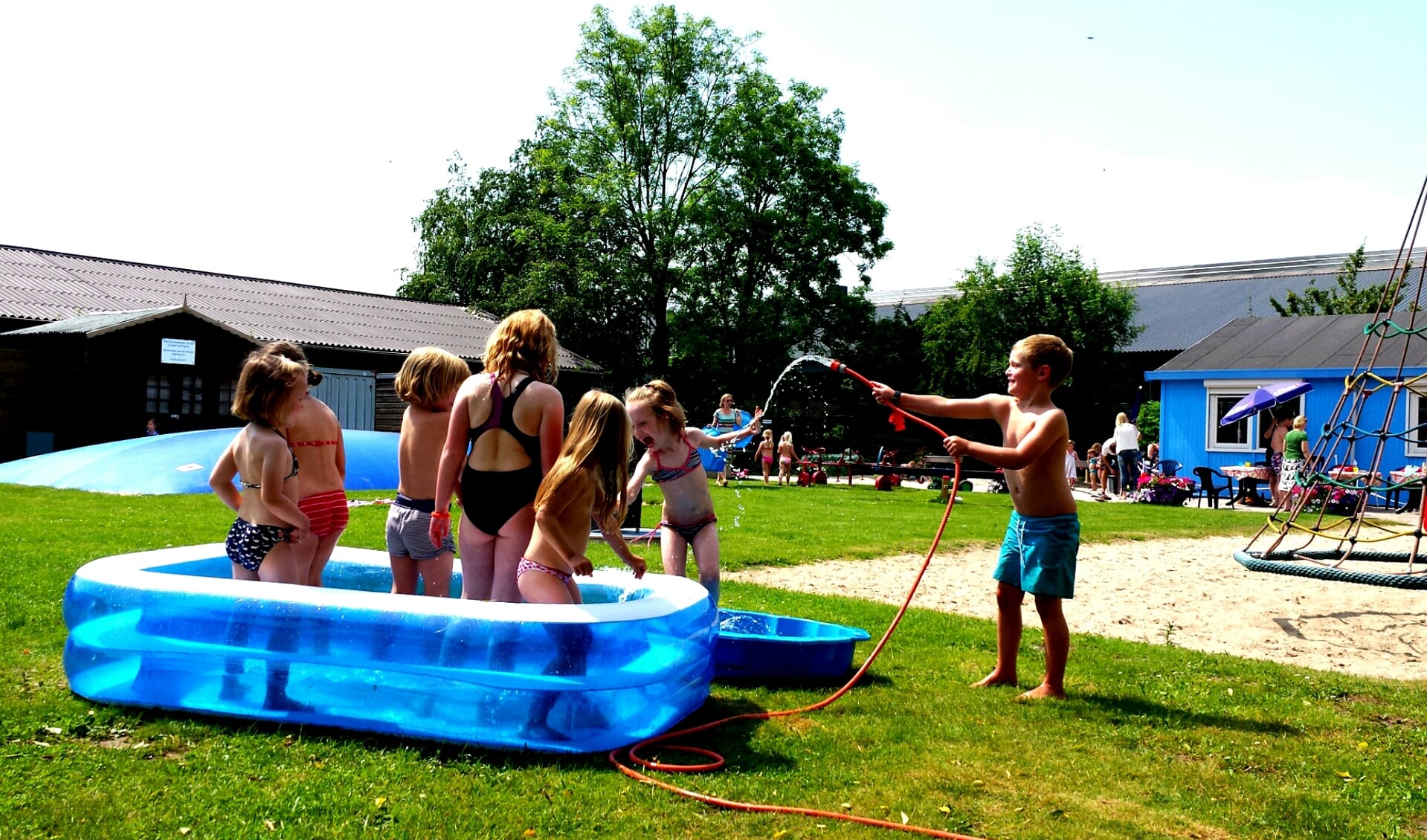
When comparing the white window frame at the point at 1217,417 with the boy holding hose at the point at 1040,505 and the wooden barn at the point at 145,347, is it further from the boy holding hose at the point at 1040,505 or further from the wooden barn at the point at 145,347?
the boy holding hose at the point at 1040,505

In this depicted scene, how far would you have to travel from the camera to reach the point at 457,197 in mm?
48000

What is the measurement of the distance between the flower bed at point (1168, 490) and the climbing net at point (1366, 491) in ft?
8.37

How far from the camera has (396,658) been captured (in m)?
4.56

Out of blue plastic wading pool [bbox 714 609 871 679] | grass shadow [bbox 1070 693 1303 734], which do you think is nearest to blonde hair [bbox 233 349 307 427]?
blue plastic wading pool [bbox 714 609 871 679]

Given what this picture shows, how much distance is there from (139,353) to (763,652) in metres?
21.7

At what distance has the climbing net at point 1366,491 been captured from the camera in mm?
8266

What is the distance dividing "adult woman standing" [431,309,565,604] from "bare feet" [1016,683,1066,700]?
2.66m

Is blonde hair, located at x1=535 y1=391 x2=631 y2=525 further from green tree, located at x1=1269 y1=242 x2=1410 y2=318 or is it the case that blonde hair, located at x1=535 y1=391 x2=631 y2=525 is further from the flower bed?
green tree, located at x1=1269 y1=242 x2=1410 y2=318

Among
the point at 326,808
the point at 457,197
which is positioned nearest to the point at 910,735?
the point at 326,808

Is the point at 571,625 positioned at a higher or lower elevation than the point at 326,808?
higher

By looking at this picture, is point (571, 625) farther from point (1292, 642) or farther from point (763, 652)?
point (1292, 642)

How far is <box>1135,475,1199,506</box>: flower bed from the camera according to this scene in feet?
72.0

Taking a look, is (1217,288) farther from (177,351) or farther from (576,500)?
(576,500)

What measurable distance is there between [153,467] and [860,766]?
16.2 meters
